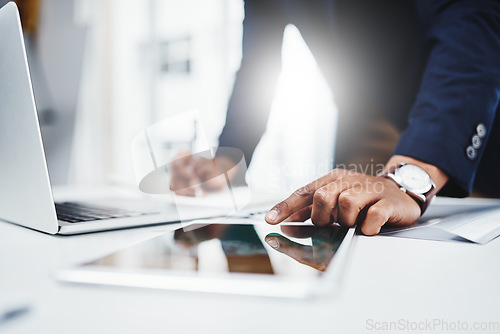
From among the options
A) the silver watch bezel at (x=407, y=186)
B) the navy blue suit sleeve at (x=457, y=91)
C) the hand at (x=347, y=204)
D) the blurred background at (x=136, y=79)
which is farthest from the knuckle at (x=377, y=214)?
the blurred background at (x=136, y=79)

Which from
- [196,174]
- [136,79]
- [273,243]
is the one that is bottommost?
[136,79]

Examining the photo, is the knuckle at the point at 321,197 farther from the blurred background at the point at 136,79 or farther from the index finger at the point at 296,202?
the blurred background at the point at 136,79

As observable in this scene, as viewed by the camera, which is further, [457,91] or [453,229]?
[457,91]

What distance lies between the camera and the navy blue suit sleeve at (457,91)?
20.1 inches

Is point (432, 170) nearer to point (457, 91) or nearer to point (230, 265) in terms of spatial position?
point (457, 91)

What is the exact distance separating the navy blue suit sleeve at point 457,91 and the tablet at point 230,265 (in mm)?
303

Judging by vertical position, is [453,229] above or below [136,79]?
above

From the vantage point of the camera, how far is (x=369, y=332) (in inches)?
6.3

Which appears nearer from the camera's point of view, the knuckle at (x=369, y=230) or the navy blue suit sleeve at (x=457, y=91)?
the knuckle at (x=369, y=230)

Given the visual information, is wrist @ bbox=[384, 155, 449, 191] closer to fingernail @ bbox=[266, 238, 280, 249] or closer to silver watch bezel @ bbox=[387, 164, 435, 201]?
silver watch bezel @ bbox=[387, 164, 435, 201]

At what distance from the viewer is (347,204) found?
1.09ft

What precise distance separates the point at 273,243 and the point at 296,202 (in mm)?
97

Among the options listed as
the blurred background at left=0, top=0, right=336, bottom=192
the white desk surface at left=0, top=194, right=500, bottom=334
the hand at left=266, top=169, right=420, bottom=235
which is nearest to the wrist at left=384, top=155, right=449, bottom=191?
the hand at left=266, top=169, right=420, bottom=235

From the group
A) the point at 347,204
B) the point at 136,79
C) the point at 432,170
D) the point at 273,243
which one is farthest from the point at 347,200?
the point at 136,79
